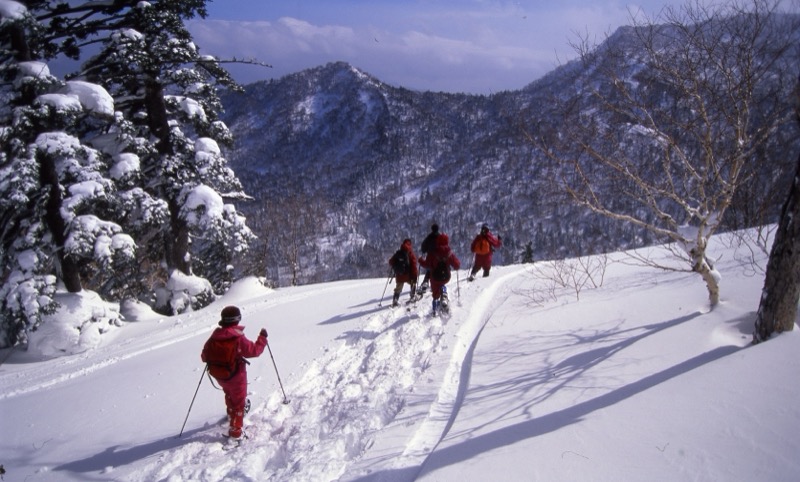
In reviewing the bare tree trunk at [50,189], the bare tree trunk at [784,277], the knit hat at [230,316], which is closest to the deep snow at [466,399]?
the bare tree trunk at [784,277]

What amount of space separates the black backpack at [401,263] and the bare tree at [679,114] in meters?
4.05

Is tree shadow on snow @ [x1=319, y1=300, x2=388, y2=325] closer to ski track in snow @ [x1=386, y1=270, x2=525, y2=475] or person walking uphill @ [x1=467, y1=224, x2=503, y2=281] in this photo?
ski track in snow @ [x1=386, y1=270, x2=525, y2=475]

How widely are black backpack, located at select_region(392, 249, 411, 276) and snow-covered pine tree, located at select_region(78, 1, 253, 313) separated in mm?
5473

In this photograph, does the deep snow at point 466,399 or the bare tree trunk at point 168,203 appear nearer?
the deep snow at point 466,399

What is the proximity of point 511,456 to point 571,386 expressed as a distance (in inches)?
58.8

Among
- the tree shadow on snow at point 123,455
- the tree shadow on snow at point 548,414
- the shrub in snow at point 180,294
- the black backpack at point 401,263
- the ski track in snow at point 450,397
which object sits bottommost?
the tree shadow on snow at point 123,455

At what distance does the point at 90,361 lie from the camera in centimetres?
831

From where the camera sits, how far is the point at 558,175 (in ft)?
20.1

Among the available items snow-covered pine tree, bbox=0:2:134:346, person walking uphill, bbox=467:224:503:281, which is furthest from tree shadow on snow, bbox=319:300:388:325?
snow-covered pine tree, bbox=0:2:134:346

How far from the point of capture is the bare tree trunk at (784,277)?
3.86 meters

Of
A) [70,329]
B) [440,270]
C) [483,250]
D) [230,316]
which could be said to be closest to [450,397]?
[230,316]

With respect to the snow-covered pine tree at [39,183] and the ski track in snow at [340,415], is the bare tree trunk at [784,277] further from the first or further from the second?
the snow-covered pine tree at [39,183]

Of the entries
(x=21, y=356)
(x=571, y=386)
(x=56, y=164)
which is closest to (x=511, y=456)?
(x=571, y=386)

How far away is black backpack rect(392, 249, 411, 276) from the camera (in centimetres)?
919
